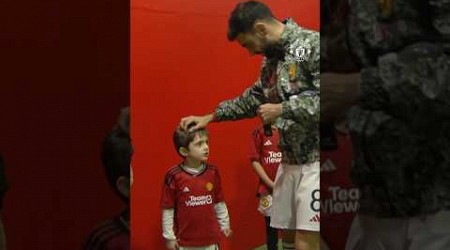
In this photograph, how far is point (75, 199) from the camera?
117cm

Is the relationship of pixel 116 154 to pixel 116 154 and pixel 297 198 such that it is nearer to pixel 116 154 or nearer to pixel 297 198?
pixel 116 154

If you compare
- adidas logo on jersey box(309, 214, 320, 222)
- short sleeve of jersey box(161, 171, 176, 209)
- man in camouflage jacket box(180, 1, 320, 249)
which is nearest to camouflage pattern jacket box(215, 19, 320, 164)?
man in camouflage jacket box(180, 1, 320, 249)

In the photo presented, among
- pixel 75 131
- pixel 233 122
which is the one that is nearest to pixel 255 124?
pixel 233 122

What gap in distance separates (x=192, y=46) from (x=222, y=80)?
0.09 metres

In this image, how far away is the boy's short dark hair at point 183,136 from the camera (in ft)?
4.17

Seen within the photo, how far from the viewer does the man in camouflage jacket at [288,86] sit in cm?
121

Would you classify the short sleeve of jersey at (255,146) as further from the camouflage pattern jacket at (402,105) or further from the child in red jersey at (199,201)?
the camouflage pattern jacket at (402,105)

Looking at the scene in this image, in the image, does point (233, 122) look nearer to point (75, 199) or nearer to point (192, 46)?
point (192, 46)

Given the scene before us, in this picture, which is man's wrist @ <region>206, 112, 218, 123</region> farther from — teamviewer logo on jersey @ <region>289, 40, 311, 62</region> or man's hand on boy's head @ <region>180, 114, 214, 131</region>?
teamviewer logo on jersey @ <region>289, 40, 311, 62</region>

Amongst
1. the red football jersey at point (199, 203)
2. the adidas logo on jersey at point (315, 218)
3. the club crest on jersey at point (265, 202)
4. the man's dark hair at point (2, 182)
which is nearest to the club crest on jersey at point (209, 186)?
the red football jersey at point (199, 203)

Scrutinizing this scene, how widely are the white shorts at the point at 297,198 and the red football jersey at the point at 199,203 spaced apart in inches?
4.6

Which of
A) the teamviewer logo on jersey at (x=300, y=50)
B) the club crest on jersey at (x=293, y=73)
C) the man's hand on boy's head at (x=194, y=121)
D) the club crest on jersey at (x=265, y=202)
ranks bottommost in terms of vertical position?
the club crest on jersey at (x=265, y=202)

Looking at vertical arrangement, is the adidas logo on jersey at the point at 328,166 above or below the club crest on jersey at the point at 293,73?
below

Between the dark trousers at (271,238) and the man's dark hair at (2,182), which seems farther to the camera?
the dark trousers at (271,238)
